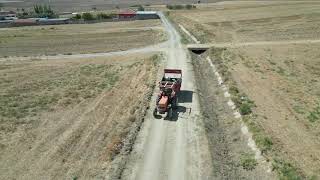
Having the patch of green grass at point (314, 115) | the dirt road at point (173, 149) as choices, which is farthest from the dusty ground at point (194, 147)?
the patch of green grass at point (314, 115)

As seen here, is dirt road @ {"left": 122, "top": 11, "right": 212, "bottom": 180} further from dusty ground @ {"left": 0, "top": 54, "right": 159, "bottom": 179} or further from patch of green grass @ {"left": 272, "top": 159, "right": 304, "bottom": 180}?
patch of green grass @ {"left": 272, "top": 159, "right": 304, "bottom": 180}

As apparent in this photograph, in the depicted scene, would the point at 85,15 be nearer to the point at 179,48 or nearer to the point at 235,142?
the point at 179,48

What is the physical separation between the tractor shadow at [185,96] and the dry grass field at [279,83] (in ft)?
14.0

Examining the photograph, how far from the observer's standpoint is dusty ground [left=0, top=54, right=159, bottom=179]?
28609 millimetres

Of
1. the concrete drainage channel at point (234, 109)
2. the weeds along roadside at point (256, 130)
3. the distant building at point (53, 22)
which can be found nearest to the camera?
the weeds along roadside at point (256, 130)

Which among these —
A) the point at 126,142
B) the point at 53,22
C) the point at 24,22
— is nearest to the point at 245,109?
the point at 126,142

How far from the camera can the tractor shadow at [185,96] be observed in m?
40.4

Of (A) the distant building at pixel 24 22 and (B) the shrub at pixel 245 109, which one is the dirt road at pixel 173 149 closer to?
(B) the shrub at pixel 245 109

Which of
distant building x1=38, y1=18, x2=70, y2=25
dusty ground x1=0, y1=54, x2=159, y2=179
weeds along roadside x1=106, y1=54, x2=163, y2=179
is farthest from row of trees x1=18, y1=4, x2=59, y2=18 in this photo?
weeds along roadside x1=106, y1=54, x2=163, y2=179

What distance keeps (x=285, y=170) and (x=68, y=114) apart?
812 inches

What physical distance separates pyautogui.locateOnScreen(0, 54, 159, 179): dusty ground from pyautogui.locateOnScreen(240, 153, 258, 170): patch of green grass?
826 centimetres

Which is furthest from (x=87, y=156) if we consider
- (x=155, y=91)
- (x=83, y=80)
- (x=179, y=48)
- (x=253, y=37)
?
(x=253, y=37)

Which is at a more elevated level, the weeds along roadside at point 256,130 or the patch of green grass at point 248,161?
the weeds along roadside at point 256,130

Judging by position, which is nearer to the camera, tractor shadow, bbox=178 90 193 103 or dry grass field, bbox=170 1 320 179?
dry grass field, bbox=170 1 320 179
